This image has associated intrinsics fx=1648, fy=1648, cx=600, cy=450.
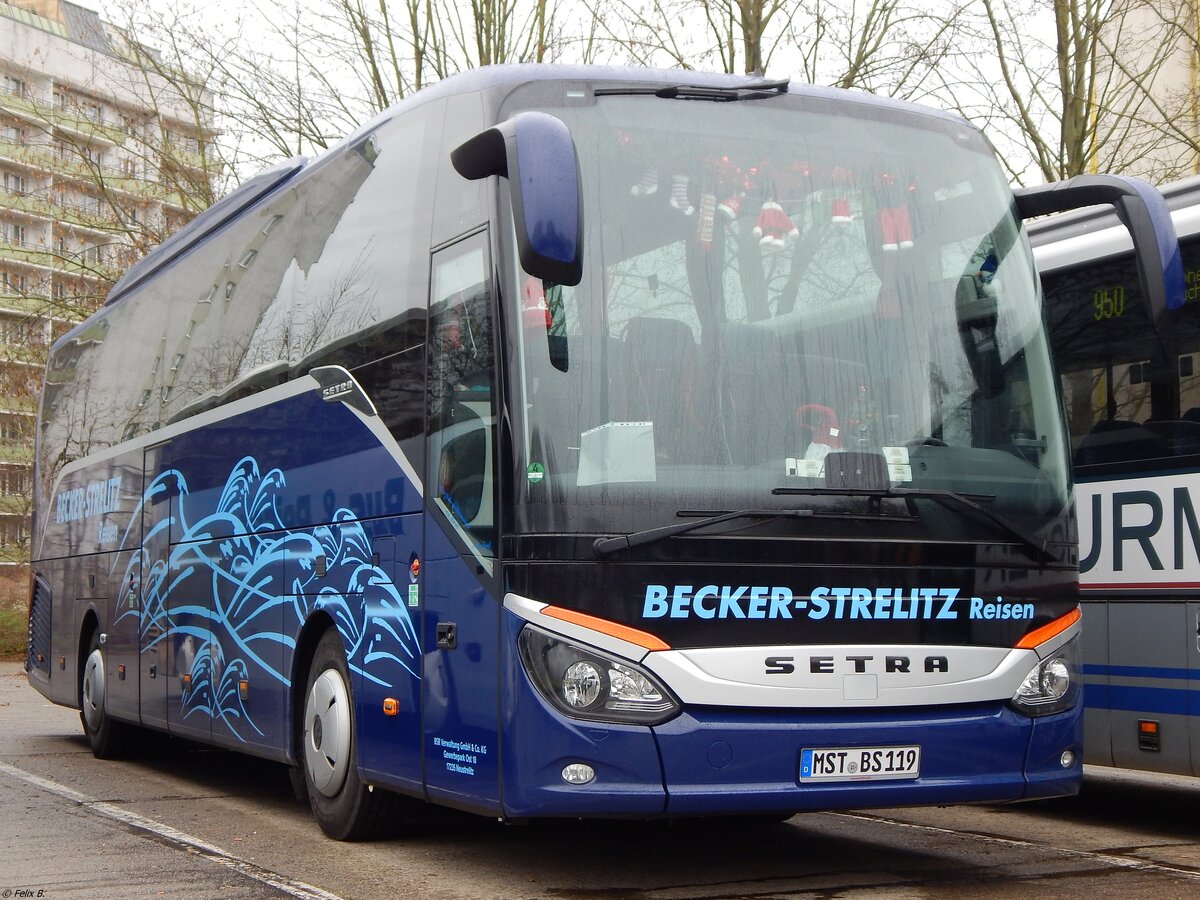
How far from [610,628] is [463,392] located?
1.27 meters

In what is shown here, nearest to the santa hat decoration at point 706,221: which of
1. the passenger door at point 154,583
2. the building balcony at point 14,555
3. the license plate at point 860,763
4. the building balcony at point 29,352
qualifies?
the license plate at point 860,763

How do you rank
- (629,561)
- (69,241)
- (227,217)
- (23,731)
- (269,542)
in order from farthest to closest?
(69,241) < (23,731) < (227,217) < (269,542) < (629,561)

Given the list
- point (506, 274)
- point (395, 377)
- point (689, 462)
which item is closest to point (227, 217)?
point (395, 377)

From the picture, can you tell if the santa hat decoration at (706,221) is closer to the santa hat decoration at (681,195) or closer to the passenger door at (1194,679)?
the santa hat decoration at (681,195)

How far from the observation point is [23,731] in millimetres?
15953

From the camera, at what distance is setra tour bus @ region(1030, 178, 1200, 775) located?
8.56 m

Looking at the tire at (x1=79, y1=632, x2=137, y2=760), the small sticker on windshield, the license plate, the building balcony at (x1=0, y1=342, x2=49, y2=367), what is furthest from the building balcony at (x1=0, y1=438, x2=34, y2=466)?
the license plate

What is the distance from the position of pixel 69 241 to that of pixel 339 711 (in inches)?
855

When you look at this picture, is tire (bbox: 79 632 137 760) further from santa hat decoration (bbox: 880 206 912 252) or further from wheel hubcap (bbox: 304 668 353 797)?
santa hat decoration (bbox: 880 206 912 252)

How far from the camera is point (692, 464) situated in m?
6.40

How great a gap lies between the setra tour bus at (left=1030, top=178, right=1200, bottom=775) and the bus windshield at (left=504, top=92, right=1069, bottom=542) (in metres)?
1.70

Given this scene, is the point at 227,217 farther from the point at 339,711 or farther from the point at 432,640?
the point at 432,640

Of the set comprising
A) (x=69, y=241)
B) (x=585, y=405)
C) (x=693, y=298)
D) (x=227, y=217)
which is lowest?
(x=585, y=405)

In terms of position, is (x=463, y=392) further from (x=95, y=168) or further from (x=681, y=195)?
(x=95, y=168)
